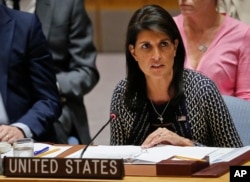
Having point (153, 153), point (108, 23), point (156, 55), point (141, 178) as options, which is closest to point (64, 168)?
point (141, 178)

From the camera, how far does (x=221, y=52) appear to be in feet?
A: 15.3

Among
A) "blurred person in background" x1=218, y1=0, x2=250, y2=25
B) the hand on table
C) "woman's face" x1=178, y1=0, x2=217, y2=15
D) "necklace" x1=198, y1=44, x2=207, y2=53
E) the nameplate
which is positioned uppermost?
"woman's face" x1=178, y1=0, x2=217, y2=15

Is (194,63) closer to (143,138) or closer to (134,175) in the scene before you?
(143,138)

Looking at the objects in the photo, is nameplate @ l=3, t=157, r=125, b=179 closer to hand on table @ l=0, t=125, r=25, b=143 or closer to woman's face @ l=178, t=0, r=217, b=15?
hand on table @ l=0, t=125, r=25, b=143

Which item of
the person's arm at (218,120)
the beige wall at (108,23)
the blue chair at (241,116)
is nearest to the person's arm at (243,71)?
the blue chair at (241,116)

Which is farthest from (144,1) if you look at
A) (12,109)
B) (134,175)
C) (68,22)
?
(134,175)

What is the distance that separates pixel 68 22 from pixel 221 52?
951 millimetres

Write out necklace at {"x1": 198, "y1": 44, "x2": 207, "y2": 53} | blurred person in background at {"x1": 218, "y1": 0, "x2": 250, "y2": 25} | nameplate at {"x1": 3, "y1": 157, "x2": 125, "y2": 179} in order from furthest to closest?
blurred person in background at {"x1": 218, "y1": 0, "x2": 250, "y2": 25} → necklace at {"x1": 198, "y1": 44, "x2": 207, "y2": 53} → nameplate at {"x1": 3, "y1": 157, "x2": 125, "y2": 179}

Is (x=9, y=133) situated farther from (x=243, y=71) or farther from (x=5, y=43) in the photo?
(x=243, y=71)

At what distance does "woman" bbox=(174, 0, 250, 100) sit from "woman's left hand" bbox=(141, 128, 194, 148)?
109 cm

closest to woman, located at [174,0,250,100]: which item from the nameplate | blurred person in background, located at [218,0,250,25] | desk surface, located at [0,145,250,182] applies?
blurred person in background, located at [218,0,250,25]

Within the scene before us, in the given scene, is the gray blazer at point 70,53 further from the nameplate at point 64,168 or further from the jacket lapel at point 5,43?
the nameplate at point 64,168

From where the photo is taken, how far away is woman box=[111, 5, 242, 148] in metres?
3.73

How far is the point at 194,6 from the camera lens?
4.64m
